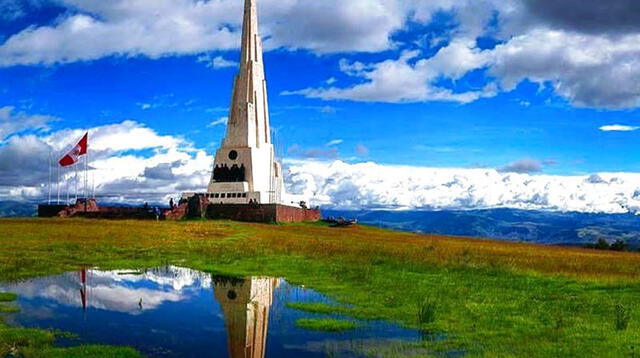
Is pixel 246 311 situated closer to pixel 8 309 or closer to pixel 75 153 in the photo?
pixel 8 309

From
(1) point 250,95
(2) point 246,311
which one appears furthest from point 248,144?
(2) point 246,311

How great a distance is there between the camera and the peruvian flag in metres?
68.6

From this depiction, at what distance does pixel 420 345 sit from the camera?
55.3ft

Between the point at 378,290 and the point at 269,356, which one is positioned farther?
the point at 378,290

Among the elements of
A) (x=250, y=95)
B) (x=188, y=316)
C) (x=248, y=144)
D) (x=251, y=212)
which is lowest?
(x=188, y=316)

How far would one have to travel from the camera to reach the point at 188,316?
69.3 ft

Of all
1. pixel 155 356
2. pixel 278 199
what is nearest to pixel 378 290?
pixel 155 356

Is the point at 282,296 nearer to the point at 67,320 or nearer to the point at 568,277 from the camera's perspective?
the point at 67,320

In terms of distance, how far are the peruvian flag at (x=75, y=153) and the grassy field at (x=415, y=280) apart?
1508cm

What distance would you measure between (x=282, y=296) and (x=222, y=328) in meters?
6.16

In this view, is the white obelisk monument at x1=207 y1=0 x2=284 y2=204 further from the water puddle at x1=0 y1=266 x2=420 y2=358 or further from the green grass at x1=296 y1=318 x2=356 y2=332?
the green grass at x1=296 y1=318 x2=356 y2=332

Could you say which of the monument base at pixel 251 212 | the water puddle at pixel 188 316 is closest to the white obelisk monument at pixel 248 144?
the monument base at pixel 251 212

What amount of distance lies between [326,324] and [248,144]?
69079mm

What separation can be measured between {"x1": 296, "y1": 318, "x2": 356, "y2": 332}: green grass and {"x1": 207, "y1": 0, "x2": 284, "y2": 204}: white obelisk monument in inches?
2428
